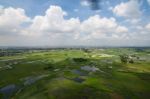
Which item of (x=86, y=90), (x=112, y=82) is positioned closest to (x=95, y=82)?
(x=112, y=82)

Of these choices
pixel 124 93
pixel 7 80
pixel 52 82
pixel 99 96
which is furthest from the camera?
pixel 7 80

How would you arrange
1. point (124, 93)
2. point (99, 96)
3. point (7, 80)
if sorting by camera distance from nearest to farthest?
point (99, 96) → point (124, 93) → point (7, 80)

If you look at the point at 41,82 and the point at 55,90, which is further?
the point at 41,82

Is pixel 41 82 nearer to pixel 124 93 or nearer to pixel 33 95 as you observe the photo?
pixel 33 95

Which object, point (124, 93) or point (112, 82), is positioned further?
point (112, 82)

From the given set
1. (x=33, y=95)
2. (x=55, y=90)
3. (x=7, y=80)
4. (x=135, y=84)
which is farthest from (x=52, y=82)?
(x=135, y=84)

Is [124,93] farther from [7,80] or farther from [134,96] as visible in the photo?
[7,80]

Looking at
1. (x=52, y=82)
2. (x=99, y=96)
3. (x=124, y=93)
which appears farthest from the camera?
(x=52, y=82)

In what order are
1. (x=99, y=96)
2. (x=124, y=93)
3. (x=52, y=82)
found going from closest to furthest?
(x=99, y=96) < (x=124, y=93) < (x=52, y=82)
